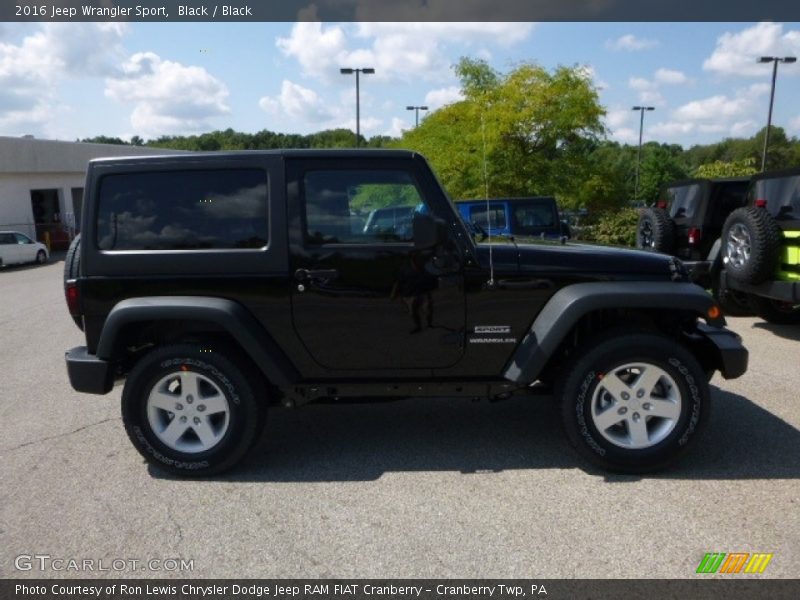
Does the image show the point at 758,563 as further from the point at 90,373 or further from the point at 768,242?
the point at 768,242

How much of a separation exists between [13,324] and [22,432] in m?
6.19

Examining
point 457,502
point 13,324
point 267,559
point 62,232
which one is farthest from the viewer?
point 62,232

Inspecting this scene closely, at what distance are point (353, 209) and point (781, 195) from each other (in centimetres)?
574

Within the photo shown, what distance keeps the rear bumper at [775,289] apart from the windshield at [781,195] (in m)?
0.77

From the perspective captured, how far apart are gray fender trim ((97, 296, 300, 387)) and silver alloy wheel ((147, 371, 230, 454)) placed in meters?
0.36

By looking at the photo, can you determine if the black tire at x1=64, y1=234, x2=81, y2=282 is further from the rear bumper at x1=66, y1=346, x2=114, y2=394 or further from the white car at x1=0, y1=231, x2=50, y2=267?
the white car at x1=0, y1=231, x2=50, y2=267

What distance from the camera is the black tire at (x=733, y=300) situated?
8086 mm

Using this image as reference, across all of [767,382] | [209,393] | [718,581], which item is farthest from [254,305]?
[767,382]

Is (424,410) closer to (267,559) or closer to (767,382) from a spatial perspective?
(267,559)

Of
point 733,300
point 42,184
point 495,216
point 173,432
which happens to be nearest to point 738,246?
point 733,300

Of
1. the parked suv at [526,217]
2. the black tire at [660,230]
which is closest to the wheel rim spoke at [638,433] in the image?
the black tire at [660,230]

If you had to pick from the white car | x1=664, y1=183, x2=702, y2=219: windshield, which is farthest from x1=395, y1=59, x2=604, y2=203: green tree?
the white car

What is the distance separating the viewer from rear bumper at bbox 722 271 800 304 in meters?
6.52

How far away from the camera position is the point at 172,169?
3.89m
